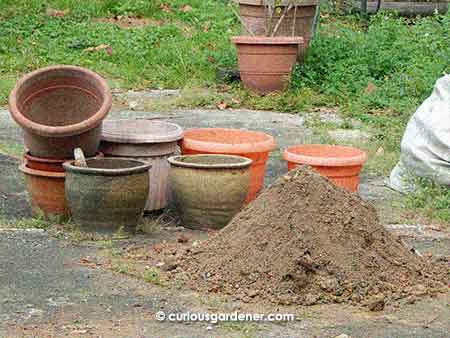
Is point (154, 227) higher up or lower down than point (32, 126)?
lower down

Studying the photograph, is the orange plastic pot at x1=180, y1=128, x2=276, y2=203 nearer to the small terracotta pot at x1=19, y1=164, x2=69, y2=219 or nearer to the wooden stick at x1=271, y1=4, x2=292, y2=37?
the small terracotta pot at x1=19, y1=164, x2=69, y2=219

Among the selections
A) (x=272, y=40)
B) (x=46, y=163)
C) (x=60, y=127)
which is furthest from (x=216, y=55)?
(x=60, y=127)

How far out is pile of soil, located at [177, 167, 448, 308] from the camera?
490cm

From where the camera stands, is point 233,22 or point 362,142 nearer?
point 362,142

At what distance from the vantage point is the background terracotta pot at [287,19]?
1066 cm

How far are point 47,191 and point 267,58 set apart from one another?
14.7ft

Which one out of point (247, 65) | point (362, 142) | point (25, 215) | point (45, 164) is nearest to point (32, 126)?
point (45, 164)

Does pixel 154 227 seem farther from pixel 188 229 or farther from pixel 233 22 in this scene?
pixel 233 22

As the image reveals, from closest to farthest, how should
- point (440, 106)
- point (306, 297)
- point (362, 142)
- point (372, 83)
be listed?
point (306, 297) → point (440, 106) → point (362, 142) → point (372, 83)

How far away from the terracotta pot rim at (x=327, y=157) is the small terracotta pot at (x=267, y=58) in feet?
11.1

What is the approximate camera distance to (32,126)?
19.2 feet

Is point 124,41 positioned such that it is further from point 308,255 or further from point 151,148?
point 308,255

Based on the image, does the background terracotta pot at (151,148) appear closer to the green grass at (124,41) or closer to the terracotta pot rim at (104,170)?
the terracotta pot rim at (104,170)

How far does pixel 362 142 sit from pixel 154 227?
293 cm
